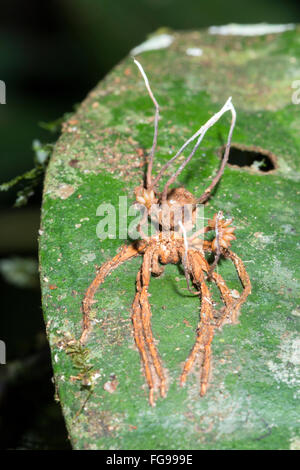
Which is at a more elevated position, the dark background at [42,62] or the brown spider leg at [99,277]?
the dark background at [42,62]

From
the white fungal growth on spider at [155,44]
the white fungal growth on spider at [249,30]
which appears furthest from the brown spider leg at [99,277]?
the white fungal growth on spider at [249,30]

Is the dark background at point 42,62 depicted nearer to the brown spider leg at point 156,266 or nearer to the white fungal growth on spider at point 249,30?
the white fungal growth on spider at point 249,30

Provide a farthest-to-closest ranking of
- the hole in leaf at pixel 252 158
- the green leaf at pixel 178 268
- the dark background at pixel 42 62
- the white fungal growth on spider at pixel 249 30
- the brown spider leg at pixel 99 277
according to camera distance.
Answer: the dark background at pixel 42 62
the white fungal growth on spider at pixel 249 30
the hole in leaf at pixel 252 158
the brown spider leg at pixel 99 277
the green leaf at pixel 178 268

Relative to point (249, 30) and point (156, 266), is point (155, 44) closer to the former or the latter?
point (249, 30)

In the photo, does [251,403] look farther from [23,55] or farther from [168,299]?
[23,55]

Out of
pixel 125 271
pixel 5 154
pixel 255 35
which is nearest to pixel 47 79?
pixel 5 154

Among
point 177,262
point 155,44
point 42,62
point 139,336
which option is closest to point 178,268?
point 177,262

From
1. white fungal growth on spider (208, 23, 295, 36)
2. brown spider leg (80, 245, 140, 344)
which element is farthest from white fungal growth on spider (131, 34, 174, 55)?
brown spider leg (80, 245, 140, 344)

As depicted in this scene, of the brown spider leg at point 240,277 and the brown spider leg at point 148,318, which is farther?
the brown spider leg at point 240,277
